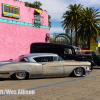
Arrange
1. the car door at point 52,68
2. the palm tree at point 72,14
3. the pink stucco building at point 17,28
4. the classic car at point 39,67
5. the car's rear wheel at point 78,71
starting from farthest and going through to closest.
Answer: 1. the palm tree at point 72,14
2. the pink stucco building at point 17,28
3. the car's rear wheel at point 78,71
4. the car door at point 52,68
5. the classic car at point 39,67

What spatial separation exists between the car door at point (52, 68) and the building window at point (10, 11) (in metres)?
11.2

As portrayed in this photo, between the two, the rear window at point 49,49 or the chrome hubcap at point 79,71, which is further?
the rear window at point 49,49

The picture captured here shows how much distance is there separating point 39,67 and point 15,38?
11.7 m

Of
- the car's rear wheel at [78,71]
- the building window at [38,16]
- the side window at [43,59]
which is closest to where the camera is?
the side window at [43,59]

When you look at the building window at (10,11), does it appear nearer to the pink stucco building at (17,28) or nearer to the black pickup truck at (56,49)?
the pink stucco building at (17,28)

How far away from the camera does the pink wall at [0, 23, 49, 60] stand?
736 inches

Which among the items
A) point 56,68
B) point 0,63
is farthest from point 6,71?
point 56,68

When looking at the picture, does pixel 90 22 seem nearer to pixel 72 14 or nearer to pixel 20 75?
pixel 72 14

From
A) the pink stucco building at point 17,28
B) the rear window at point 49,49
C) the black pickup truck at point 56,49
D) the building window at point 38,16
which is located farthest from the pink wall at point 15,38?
the rear window at point 49,49

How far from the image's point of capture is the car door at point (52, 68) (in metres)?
8.94

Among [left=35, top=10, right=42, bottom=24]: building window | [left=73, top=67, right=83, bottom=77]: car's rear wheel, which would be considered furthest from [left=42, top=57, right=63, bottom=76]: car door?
[left=35, top=10, right=42, bottom=24]: building window

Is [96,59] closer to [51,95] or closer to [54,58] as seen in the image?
[54,58]

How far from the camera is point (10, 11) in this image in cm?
1923

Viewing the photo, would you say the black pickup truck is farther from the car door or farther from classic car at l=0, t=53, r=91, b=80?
the car door
